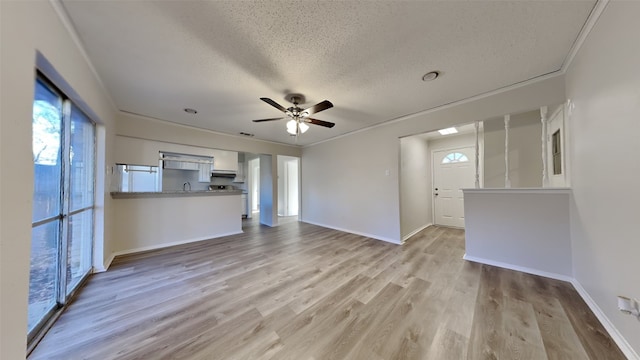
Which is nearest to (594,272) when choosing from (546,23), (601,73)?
(601,73)

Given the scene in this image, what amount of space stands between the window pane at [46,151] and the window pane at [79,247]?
433 millimetres

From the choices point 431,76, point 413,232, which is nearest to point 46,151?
point 431,76

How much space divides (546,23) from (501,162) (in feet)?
7.04

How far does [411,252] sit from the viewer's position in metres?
3.25

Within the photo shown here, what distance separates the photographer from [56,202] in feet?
5.91

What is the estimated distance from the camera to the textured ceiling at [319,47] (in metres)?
1.42

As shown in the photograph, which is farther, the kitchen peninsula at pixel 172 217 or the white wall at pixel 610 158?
the kitchen peninsula at pixel 172 217

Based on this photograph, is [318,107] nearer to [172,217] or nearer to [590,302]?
[590,302]

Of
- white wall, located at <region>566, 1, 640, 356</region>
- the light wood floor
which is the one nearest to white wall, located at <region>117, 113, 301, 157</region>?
the light wood floor

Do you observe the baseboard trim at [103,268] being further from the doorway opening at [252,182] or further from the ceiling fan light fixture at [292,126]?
the doorway opening at [252,182]

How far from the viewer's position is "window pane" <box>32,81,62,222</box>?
1.48 m

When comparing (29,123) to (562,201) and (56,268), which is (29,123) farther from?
(562,201)

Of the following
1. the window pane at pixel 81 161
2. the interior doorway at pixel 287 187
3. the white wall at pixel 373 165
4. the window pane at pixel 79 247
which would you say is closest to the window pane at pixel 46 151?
the window pane at pixel 81 161

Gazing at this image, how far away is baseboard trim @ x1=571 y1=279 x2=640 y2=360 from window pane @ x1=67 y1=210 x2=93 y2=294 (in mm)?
4599
